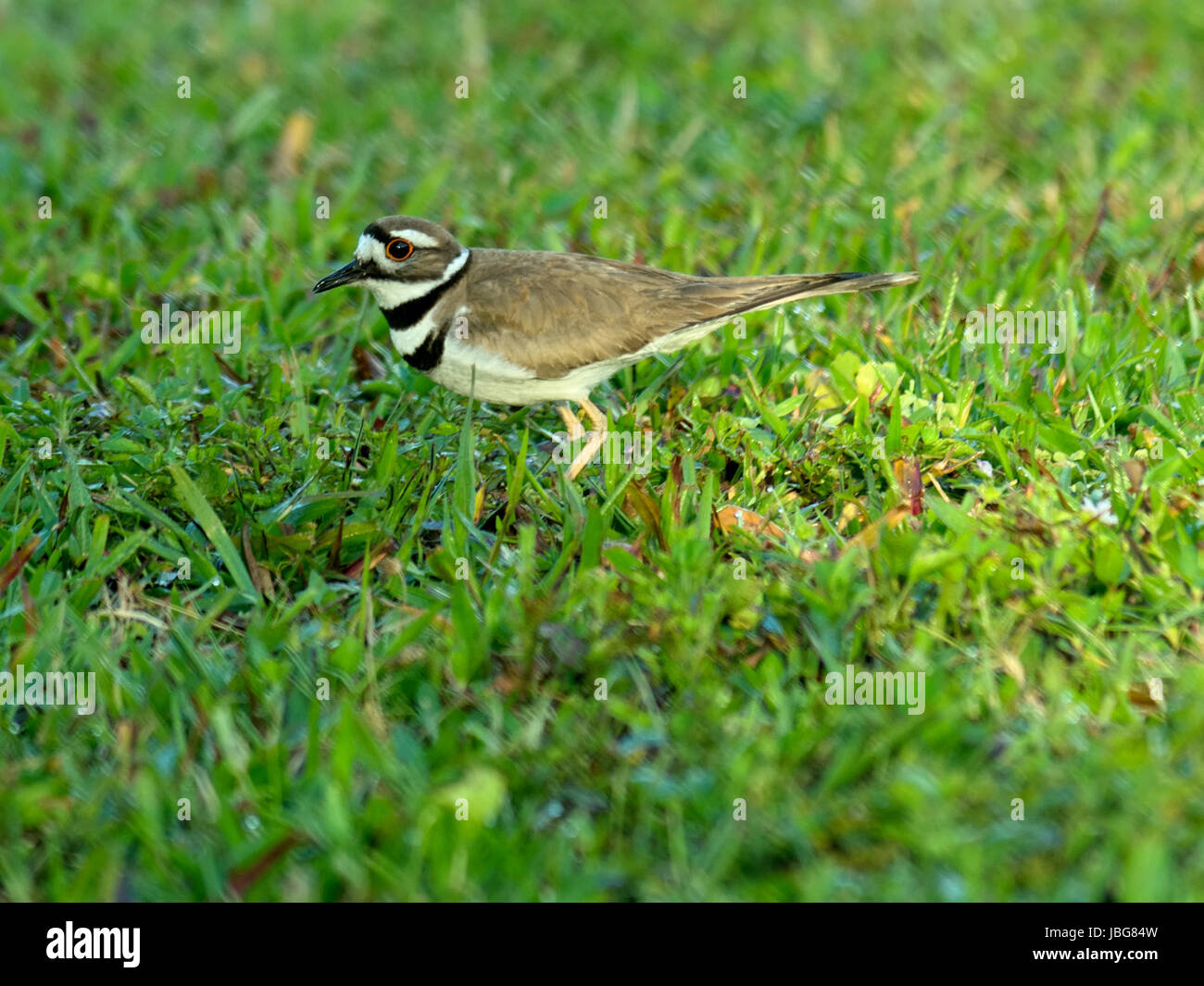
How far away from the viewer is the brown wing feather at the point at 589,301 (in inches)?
210

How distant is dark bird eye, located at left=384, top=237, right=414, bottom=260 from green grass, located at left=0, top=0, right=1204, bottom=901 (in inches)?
24.1

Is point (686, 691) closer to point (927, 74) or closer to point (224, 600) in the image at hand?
point (224, 600)

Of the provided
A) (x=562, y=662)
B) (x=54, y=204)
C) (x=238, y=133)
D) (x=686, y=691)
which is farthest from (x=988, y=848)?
(x=238, y=133)

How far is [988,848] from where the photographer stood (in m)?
3.35
